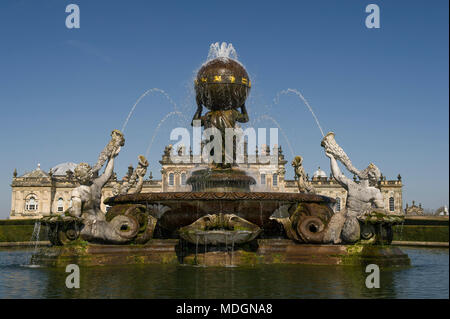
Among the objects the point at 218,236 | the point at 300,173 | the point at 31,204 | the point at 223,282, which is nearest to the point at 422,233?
the point at 300,173

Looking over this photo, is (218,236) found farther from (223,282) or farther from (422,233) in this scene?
(422,233)

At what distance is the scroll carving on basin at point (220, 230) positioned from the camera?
1138 centimetres

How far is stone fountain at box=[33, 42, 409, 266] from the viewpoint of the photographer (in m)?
11.7

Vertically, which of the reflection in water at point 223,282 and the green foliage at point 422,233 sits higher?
the reflection in water at point 223,282

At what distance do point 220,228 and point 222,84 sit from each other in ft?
17.5

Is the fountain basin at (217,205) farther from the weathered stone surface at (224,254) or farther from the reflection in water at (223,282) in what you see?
the reflection in water at (223,282)

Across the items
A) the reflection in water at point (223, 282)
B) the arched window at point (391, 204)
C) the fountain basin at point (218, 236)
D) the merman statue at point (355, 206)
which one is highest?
the merman statue at point (355, 206)

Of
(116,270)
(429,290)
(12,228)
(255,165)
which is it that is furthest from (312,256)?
(255,165)

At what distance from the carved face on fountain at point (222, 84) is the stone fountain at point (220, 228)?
410 centimetres

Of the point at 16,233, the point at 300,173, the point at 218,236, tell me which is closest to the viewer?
the point at 218,236

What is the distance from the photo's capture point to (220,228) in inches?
462

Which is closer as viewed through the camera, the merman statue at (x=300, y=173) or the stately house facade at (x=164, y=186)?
the merman statue at (x=300, y=173)

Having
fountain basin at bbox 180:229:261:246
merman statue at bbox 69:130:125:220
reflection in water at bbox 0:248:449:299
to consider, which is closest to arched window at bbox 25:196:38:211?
merman statue at bbox 69:130:125:220

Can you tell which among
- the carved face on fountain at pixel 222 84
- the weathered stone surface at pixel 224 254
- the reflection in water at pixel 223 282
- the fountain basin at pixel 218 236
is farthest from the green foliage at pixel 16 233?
the fountain basin at pixel 218 236
